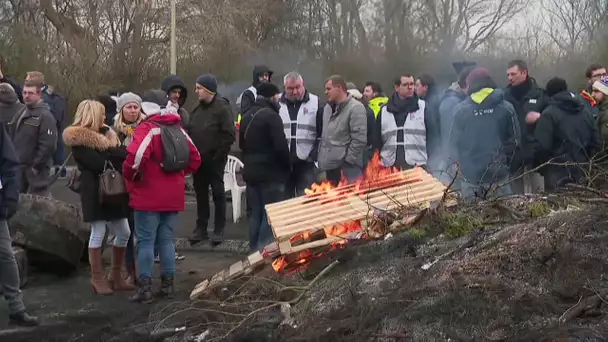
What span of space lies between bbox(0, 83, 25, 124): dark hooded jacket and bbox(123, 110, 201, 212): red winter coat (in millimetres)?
2500

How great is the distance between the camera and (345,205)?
668 centimetres

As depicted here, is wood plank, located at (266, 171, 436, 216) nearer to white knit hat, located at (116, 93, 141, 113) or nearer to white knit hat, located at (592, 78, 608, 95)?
white knit hat, located at (116, 93, 141, 113)

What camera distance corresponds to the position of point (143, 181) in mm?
6645

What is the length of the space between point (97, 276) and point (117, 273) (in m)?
0.20

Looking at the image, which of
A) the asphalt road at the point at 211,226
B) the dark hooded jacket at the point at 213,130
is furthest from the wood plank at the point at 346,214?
the asphalt road at the point at 211,226

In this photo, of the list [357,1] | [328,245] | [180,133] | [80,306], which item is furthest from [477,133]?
[357,1]

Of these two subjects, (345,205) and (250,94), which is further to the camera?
(250,94)

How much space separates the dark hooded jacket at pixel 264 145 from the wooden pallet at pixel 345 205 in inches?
37.4

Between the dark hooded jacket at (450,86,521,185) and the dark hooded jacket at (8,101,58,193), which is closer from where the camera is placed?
the dark hooded jacket at (450,86,521,185)

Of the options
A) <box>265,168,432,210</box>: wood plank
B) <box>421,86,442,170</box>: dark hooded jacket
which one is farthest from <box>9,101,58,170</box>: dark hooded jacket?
<box>421,86,442,170</box>: dark hooded jacket

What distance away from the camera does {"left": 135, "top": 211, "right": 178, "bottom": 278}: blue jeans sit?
673 centimetres

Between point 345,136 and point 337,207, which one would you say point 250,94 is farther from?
point 337,207

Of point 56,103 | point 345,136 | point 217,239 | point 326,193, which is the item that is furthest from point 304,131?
point 56,103

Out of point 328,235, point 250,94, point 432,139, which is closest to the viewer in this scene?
point 328,235
